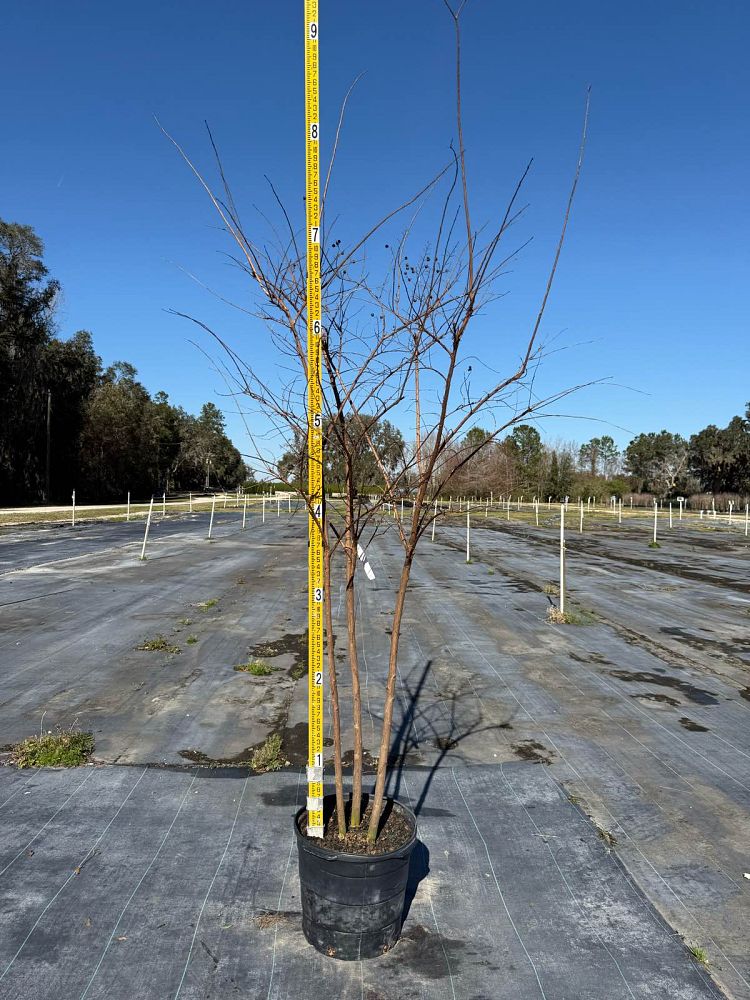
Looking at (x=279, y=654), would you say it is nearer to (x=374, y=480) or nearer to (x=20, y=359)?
(x=374, y=480)

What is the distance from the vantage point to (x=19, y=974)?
121 inches

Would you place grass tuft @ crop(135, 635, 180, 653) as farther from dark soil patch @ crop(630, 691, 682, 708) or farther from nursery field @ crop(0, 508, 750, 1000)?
dark soil patch @ crop(630, 691, 682, 708)

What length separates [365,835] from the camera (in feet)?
11.5

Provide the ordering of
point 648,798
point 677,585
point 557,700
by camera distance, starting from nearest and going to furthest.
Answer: point 648,798, point 557,700, point 677,585

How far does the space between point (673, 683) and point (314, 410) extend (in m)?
6.97

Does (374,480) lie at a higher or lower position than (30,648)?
higher

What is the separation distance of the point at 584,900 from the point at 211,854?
223 cm

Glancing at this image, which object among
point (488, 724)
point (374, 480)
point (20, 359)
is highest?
point (20, 359)

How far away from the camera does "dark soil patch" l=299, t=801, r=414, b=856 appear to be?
3.35 m

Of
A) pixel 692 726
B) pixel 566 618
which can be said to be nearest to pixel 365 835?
pixel 692 726

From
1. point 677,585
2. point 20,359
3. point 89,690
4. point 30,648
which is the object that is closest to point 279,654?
point 89,690

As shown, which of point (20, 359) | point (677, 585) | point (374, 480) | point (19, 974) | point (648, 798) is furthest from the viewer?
point (20, 359)

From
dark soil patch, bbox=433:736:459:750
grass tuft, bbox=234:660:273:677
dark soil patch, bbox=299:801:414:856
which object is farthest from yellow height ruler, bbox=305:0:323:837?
grass tuft, bbox=234:660:273:677

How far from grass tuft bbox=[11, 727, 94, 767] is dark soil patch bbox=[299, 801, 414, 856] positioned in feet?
9.42
